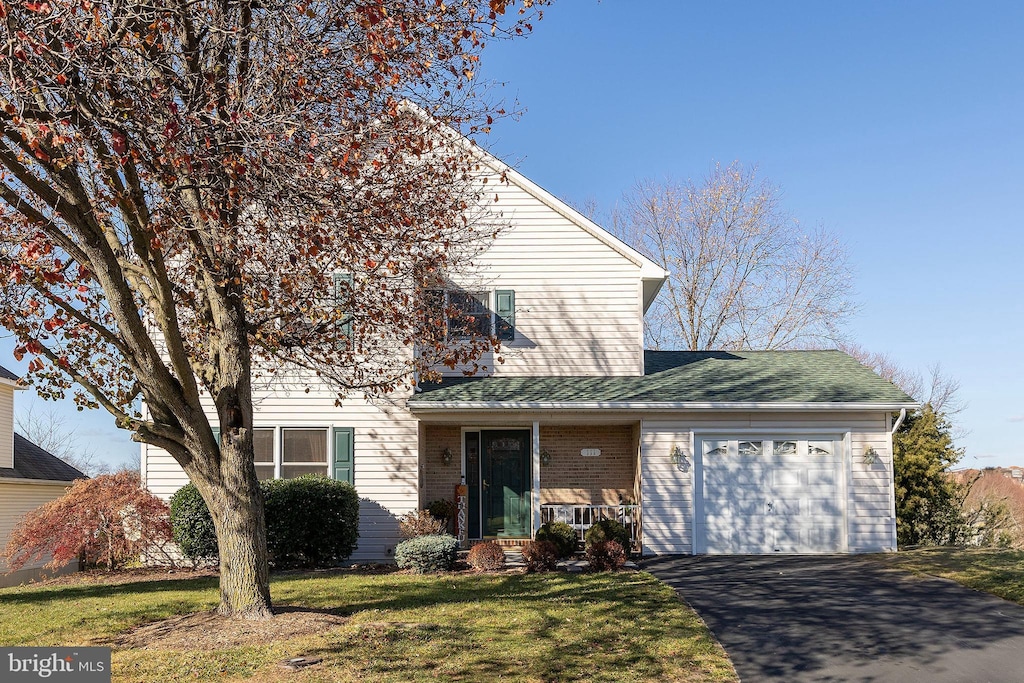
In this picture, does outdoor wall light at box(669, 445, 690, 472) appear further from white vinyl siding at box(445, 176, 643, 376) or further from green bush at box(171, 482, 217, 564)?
green bush at box(171, 482, 217, 564)

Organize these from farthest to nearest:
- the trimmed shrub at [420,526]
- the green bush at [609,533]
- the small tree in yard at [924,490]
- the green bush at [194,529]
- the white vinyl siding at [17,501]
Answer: the white vinyl siding at [17,501], the small tree in yard at [924,490], the trimmed shrub at [420,526], the green bush at [194,529], the green bush at [609,533]

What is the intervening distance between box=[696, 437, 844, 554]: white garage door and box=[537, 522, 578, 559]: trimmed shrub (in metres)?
2.46

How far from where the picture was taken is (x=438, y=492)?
56.6 feet

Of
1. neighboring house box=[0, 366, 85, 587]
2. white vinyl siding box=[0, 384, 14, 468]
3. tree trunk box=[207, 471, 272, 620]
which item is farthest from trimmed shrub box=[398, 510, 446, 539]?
white vinyl siding box=[0, 384, 14, 468]

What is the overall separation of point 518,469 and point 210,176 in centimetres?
1018

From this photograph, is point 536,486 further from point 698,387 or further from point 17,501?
point 17,501

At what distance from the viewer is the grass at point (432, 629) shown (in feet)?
25.9

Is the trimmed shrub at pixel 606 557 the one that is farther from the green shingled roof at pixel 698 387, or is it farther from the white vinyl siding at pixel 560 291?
the white vinyl siding at pixel 560 291

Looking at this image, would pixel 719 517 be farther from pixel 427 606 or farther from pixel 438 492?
pixel 427 606

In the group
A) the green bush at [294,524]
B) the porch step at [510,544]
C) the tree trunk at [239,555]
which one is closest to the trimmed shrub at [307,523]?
the green bush at [294,524]

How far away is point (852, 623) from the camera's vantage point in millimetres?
9766

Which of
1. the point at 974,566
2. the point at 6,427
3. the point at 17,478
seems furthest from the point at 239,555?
the point at 6,427

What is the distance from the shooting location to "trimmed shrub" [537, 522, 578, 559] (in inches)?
579

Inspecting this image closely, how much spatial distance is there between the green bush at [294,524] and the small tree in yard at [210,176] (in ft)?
13.9
